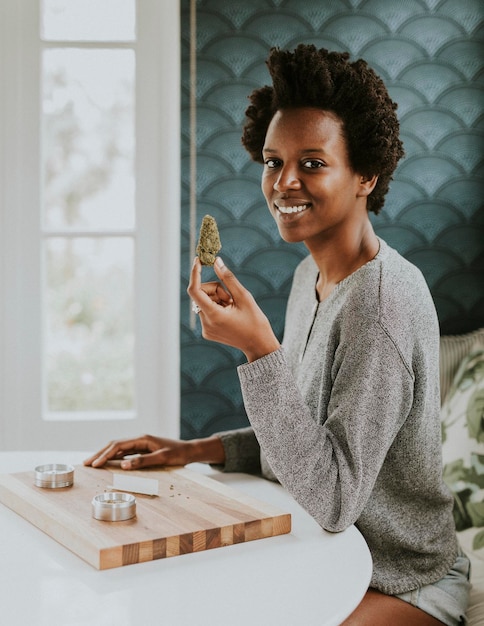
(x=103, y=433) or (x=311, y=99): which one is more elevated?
(x=311, y=99)

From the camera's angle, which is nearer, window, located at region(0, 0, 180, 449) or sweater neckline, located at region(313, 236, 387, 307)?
sweater neckline, located at region(313, 236, 387, 307)

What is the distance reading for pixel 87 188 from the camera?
2.70 metres

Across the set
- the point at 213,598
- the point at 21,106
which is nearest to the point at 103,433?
the point at 21,106

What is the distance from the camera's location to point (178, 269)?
2.64m

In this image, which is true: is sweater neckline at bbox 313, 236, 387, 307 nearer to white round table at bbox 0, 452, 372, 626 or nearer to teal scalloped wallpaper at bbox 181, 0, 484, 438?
white round table at bbox 0, 452, 372, 626

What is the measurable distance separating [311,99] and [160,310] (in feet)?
4.33

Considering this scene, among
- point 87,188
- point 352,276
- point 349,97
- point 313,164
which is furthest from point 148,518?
point 87,188

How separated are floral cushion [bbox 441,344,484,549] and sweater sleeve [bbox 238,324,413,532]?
897 millimetres

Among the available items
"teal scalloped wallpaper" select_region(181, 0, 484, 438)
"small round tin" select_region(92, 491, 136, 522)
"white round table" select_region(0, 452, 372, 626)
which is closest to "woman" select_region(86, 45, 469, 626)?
"white round table" select_region(0, 452, 372, 626)

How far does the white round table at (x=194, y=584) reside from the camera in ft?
3.10

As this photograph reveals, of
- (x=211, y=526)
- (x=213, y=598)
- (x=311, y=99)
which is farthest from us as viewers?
(x=311, y=99)

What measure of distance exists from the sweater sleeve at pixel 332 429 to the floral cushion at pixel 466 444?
2.94ft

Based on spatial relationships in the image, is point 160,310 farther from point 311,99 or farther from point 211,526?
point 211,526

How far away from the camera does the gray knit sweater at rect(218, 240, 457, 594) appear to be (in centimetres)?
124
